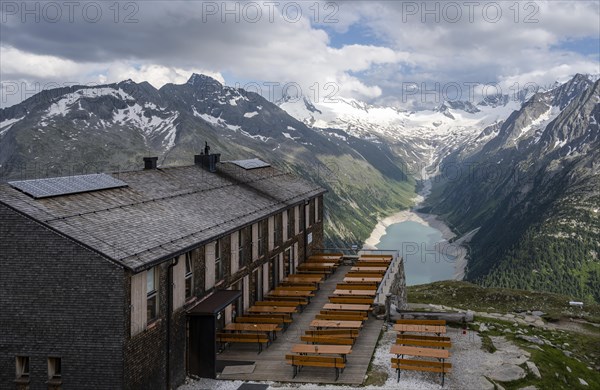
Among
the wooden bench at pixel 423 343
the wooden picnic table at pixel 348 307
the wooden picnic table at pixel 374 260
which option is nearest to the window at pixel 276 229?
the wooden picnic table at pixel 348 307

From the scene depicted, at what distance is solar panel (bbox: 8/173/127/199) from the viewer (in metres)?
24.9

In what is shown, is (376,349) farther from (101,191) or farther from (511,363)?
(101,191)

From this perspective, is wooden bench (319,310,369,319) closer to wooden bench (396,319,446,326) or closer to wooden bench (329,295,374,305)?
wooden bench (329,295,374,305)

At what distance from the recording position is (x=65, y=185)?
2733 cm

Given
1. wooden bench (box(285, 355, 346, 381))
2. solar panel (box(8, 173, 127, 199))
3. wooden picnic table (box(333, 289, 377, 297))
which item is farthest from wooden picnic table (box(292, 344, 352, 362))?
solar panel (box(8, 173, 127, 199))

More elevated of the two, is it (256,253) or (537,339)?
(256,253)

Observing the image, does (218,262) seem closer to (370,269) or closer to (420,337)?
(420,337)

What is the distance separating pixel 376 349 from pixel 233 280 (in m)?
9.76

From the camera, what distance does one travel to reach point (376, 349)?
1203 inches

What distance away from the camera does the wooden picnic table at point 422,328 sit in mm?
31266

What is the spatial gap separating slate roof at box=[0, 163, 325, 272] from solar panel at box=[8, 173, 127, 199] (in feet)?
0.97

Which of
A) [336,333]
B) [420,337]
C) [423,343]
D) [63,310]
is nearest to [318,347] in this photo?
[336,333]

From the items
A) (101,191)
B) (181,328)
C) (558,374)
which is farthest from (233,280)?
(558,374)

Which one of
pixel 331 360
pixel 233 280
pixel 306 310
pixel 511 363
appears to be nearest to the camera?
pixel 331 360
